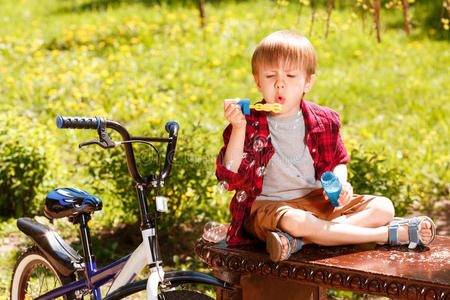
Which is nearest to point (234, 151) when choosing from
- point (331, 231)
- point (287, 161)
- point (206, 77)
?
point (287, 161)

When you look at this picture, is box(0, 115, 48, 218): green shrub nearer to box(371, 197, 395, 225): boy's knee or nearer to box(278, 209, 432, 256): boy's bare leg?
box(278, 209, 432, 256): boy's bare leg

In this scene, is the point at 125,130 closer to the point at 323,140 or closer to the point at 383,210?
the point at 323,140

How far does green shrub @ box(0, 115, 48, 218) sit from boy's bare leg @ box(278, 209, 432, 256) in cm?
264

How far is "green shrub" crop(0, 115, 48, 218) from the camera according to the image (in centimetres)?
438

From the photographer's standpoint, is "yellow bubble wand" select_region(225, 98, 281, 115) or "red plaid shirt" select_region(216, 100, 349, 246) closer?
"yellow bubble wand" select_region(225, 98, 281, 115)

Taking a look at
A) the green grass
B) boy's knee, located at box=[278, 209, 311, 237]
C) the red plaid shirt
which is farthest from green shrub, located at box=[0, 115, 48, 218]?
boy's knee, located at box=[278, 209, 311, 237]

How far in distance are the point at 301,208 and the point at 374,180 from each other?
1.70 metres

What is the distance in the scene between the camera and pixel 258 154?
2430 mm

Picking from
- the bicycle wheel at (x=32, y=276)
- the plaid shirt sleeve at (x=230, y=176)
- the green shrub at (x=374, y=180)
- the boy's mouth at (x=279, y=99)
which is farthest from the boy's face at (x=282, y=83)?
the green shrub at (x=374, y=180)

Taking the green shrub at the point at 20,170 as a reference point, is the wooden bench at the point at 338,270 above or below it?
above

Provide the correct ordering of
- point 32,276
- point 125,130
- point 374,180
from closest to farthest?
point 125,130
point 32,276
point 374,180

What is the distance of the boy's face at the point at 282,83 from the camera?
2.33 m

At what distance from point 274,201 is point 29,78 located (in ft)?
14.6

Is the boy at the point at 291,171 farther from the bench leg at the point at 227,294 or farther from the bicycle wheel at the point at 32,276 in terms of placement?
the bicycle wheel at the point at 32,276
